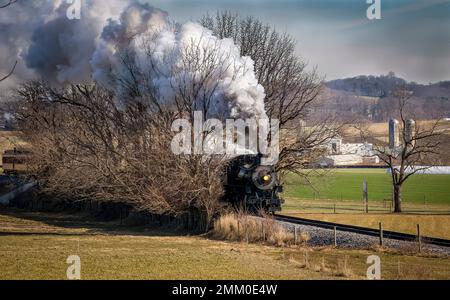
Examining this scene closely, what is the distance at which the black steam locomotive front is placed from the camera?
90.1ft

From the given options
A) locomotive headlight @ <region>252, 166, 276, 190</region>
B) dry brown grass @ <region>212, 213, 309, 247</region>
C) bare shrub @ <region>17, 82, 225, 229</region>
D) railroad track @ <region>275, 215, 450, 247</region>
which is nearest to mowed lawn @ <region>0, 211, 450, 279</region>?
dry brown grass @ <region>212, 213, 309, 247</region>

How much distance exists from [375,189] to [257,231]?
5371cm

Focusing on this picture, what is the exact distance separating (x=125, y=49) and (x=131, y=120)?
18.7 feet

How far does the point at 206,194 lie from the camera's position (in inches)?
1299

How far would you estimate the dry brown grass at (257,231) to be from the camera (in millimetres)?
28156

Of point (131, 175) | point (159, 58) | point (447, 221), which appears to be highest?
point (159, 58)

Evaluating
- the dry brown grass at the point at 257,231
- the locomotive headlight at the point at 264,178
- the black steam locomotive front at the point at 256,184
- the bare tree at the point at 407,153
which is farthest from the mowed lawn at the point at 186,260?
the bare tree at the point at 407,153

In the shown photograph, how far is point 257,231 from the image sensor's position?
29.2 metres

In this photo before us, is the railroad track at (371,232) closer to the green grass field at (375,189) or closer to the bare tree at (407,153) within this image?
the green grass field at (375,189)

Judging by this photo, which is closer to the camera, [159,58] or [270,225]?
[270,225]

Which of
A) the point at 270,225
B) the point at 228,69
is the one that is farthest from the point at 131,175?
the point at 270,225

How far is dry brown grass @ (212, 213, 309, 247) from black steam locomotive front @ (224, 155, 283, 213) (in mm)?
736

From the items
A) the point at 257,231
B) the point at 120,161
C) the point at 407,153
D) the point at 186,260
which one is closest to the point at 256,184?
the point at 257,231
